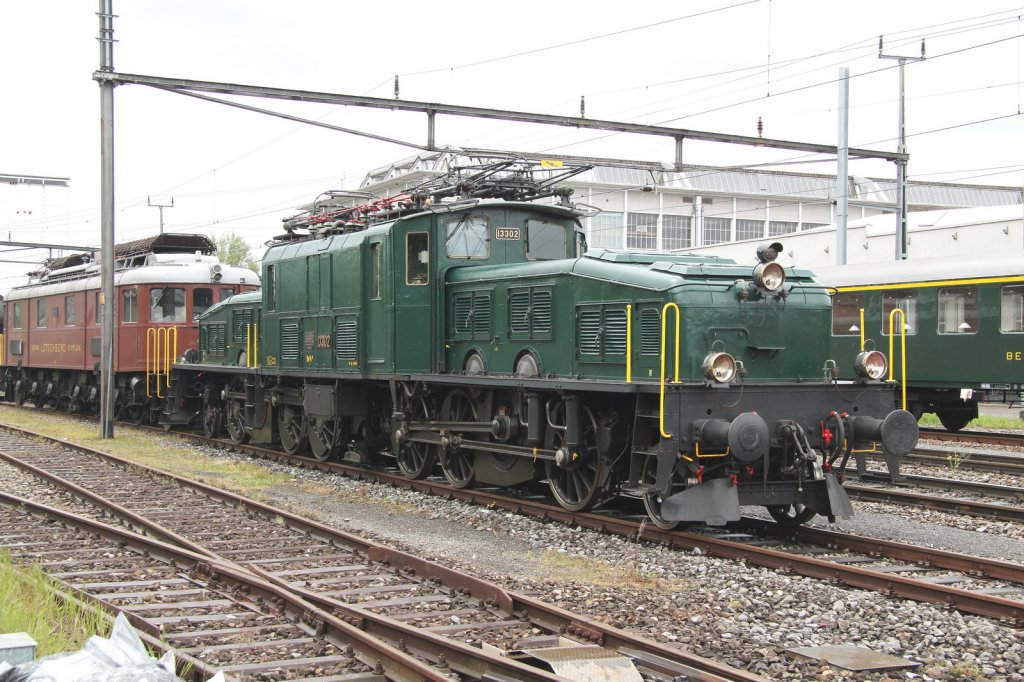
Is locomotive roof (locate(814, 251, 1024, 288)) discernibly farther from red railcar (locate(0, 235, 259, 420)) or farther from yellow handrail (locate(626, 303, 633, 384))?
red railcar (locate(0, 235, 259, 420))

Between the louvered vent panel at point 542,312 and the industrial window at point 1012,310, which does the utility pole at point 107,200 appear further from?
the industrial window at point 1012,310

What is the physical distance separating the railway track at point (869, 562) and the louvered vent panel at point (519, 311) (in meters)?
2.03

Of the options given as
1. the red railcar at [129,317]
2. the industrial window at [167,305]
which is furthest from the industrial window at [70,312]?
the industrial window at [167,305]

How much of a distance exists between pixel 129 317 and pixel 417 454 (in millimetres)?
11742

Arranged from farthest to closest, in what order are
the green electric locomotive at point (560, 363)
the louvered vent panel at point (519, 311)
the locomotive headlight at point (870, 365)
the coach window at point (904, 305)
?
1. the coach window at point (904, 305)
2. the louvered vent panel at point (519, 311)
3. the locomotive headlight at point (870, 365)
4. the green electric locomotive at point (560, 363)

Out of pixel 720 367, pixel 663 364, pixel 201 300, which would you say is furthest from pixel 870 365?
pixel 201 300

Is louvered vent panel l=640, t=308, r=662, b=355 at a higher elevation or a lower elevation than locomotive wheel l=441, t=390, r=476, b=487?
higher

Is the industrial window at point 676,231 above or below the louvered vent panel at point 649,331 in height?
above

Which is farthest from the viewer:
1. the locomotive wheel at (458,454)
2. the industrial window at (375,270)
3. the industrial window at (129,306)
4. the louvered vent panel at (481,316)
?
the industrial window at (129,306)

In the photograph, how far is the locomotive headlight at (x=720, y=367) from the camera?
9227mm

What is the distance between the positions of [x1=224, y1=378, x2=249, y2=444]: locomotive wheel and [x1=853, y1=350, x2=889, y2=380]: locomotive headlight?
476 inches

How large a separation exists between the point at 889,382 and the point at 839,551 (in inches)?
72.5

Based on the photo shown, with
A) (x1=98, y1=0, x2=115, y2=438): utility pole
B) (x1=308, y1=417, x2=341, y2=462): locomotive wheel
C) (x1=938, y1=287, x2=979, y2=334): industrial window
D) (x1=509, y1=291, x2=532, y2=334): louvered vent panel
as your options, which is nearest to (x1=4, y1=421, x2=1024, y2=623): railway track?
(x1=509, y1=291, x2=532, y2=334): louvered vent panel

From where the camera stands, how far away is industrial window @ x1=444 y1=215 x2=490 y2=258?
1279 centimetres
